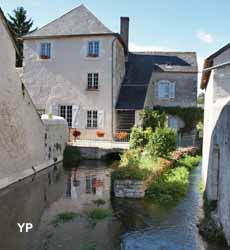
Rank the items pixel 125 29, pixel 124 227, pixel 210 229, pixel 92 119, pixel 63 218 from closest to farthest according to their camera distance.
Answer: pixel 210 229, pixel 124 227, pixel 63 218, pixel 92 119, pixel 125 29

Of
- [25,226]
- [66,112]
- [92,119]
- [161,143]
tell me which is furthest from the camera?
[66,112]

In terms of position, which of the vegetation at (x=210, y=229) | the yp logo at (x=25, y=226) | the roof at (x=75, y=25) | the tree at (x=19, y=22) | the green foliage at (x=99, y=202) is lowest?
the green foliage at (x=99, y=202)

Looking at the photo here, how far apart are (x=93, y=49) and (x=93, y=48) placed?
0.07m

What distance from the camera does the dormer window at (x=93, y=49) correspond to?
24719mm

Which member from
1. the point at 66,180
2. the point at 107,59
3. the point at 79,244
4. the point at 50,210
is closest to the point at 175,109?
the point at 107,59

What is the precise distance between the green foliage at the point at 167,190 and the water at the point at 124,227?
0.33 meters

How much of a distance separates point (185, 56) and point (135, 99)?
731 cm

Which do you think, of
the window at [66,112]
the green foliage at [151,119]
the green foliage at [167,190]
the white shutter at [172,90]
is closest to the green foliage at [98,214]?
the green foliage at [167,190]

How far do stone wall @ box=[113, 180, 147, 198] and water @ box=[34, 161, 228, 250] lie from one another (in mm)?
369

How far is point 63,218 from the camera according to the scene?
9.27m

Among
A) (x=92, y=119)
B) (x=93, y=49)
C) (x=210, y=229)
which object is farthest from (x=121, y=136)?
(x=210, y=229)

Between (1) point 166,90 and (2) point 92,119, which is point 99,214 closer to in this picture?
(2) point 92,119

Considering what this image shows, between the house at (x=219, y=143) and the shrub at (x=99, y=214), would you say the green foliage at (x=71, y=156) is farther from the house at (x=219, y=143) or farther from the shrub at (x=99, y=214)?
the shrub at (x=99, y=214)

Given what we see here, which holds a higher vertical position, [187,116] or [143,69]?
[143,69]
